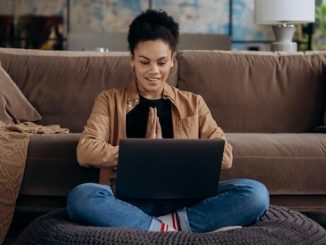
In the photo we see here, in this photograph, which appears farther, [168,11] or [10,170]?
[168,11]

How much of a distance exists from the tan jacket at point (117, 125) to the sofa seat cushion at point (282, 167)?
300 millimetres

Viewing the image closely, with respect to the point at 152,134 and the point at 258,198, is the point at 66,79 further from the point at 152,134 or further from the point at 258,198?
the point at 258,198

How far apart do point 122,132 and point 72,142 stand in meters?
0.40

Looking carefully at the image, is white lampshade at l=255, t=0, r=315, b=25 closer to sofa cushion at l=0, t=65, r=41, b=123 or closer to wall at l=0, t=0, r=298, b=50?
sofa cushion at l=0, t=65, r=41, b=123

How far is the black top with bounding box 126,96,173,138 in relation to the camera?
2301 mm

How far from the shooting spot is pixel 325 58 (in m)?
3.33

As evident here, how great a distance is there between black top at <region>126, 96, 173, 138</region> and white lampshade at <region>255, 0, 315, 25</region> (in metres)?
2.16

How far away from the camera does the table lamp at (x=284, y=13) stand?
425cm

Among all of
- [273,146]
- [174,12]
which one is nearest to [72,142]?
[273,146]

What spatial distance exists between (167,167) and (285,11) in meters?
2.63

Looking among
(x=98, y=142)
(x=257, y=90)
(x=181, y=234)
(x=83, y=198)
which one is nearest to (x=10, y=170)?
(x=98, y=142)

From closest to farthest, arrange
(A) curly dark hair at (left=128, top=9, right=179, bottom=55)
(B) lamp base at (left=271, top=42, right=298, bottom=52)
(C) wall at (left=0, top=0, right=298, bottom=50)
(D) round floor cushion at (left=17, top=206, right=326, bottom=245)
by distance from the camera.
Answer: (D) round floor cushion at (left=17, top=206, right=326, bottom=245) < (A) curly dark hair at (left=128, top=9, right=179, bottom=55) < (B) lamp base at (left=271, top=42, right=298, bottom=52) < (C) wall at (left=0, top=0, right=298, bottom=50)

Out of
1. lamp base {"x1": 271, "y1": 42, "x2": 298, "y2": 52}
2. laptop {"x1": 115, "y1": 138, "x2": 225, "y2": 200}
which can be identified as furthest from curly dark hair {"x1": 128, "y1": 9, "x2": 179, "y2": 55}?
lamp base {"x1": 271, "y1": 42, "x2": 298, "y2": 52}

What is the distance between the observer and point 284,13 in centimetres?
426
